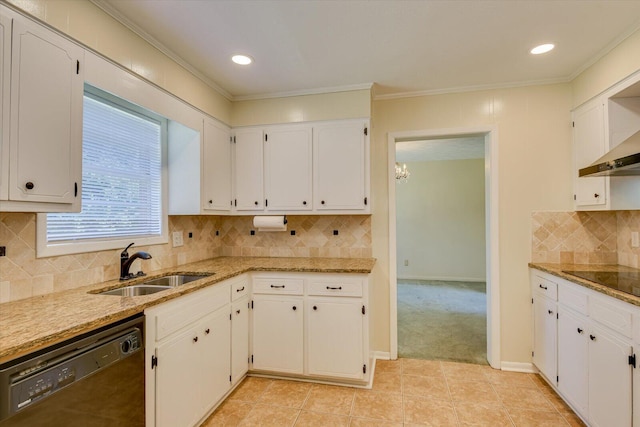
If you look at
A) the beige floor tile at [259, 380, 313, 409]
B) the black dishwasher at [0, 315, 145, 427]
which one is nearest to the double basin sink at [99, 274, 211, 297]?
the black dishwasher at [0, 315, 145, 427]

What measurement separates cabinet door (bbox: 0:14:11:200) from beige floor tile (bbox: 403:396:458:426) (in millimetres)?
2509

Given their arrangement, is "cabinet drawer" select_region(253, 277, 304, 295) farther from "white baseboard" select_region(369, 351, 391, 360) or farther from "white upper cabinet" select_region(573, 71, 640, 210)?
"white upper cabinet" select_region(573, 71, 640, 210)

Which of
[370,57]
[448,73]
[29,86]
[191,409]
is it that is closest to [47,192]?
[29,86]

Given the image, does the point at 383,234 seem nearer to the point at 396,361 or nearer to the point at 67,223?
the point at 396,361

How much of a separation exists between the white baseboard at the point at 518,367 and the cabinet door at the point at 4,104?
3539 mm

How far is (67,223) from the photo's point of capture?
1.75 metres

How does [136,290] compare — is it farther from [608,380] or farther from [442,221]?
[442,221]

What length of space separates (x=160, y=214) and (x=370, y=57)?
2.05 meters

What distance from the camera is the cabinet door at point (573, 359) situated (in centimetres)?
188

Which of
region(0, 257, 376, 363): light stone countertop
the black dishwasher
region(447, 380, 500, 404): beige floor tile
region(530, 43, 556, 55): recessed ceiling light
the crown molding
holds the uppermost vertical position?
region(530, 43, 556, 55): recessed ceiling light

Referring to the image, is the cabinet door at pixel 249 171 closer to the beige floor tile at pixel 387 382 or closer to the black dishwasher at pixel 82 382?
the black dishwasher at pixel 82 382

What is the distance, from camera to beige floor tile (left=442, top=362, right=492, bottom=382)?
8.40 ft

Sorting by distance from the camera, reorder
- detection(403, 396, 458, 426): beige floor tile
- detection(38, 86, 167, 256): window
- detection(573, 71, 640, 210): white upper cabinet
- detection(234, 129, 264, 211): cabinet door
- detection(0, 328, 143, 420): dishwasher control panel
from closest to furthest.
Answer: detection(0, 328, 143, 420): dishwasher control panel
detection(38, 86, 167, 256): window
detection(403, 396, 458, 426): beige floor tile
detection(573, 71, 640, 210): white upper cabinet
detection(234, 129, 264, 211): cabinet door

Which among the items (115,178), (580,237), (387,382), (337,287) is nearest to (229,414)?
(337,287)
